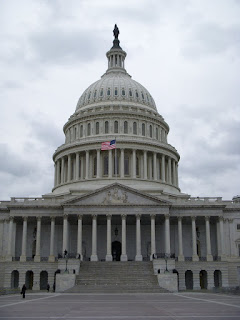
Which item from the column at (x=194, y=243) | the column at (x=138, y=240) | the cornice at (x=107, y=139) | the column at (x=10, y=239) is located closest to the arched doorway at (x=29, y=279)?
the column at (x=10, y=239)

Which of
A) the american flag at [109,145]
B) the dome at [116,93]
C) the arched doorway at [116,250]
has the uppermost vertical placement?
the dome at [116,93]

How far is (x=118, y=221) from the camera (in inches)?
2940

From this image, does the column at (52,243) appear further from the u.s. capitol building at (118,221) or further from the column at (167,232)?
the column at (167,232)

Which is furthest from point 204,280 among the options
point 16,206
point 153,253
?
point 16,206

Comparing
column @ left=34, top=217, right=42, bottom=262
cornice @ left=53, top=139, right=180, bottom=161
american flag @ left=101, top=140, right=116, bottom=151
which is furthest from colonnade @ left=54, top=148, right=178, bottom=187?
column @ left=34, top=217, right=42, bottom=262

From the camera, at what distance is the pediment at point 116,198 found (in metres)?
69.2

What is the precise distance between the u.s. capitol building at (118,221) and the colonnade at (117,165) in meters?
0.20

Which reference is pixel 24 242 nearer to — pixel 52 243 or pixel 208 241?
pixel 52 243

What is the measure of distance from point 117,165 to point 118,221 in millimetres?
13252

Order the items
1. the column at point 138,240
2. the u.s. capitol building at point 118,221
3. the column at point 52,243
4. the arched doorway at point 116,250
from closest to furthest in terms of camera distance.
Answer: the u.s. capitol building at point 118,221, the column at point 138,240, the column at point 52,243, the arched doorway at point 116,250

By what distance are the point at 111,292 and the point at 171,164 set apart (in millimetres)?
43597

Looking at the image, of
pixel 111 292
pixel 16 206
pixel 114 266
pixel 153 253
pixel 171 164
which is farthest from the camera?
pixel 171 164

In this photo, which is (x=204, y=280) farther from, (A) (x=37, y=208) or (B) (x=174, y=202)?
(A) (x=37, y=208)

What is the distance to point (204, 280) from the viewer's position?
69.7 meters
